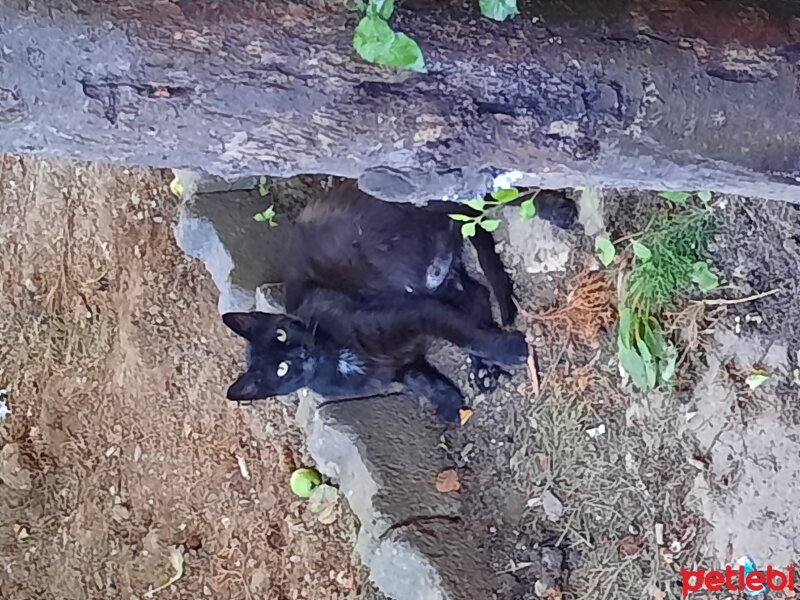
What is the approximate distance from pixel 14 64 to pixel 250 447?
80.8 inches

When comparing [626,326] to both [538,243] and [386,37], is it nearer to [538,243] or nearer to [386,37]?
[538,243]

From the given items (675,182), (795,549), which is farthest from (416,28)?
(795,549)

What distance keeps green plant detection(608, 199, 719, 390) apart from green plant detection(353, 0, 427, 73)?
1.11 metres

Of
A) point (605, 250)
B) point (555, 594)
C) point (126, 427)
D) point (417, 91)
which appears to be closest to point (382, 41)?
point (417, 91)

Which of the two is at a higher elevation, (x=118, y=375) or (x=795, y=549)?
(x=795, y=549)

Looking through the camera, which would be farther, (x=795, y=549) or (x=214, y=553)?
(x=214, y=553)

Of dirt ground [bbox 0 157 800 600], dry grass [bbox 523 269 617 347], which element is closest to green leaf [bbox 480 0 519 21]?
dirt ground [bbox 0 157 800 600]

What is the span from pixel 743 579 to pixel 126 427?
6.91ft

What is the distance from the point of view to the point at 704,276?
95.8 inches

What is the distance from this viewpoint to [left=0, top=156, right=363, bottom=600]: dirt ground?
3.37m

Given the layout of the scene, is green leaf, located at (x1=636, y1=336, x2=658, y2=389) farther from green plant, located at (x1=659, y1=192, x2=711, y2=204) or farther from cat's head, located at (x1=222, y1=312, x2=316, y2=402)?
cat's head, located at (x1=222, y1=312, x2=316, y2=402)

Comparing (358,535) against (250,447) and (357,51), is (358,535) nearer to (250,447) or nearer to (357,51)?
(250,447)

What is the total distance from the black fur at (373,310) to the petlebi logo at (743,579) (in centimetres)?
75

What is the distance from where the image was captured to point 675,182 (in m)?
1.86
